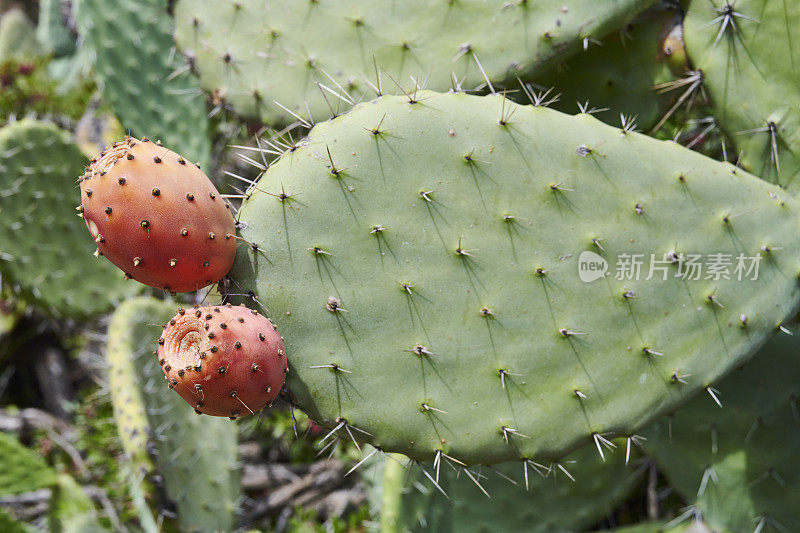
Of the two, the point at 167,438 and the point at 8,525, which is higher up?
the point at 167,438

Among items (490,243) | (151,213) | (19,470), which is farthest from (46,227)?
(490,243)

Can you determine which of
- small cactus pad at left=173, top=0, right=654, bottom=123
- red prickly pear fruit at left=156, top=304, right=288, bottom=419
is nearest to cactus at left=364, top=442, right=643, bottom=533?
red prickly pear fruit at left=156, top=304, right=288, bottom=419

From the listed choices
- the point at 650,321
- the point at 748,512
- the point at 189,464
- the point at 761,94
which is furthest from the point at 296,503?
the point at 761,94

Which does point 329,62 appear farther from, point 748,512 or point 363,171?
point 748,512

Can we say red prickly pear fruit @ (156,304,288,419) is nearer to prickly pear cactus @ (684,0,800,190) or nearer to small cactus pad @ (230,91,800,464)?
small cactus pad @ (230,91,800,464)

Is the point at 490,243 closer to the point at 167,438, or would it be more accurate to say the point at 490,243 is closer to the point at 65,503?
the point at 167,438

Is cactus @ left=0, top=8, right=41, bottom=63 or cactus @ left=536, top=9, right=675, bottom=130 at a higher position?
cactus @ left=536, top=9, right=675, bottom=130

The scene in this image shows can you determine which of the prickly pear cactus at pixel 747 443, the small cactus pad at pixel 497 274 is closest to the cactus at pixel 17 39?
the small cactus pad at pixel 497 274
